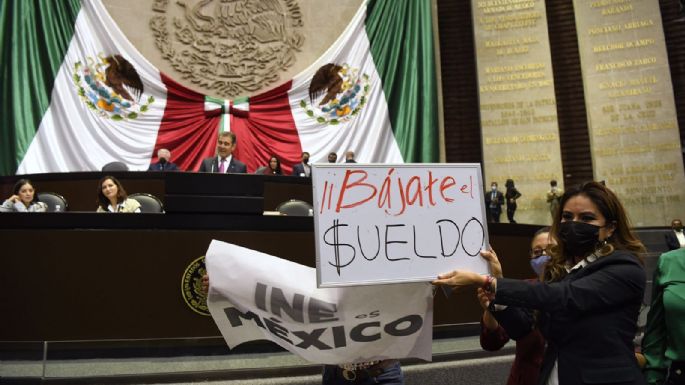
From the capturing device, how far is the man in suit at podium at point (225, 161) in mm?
5906

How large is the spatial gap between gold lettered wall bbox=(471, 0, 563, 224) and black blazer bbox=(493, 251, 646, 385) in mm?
9770

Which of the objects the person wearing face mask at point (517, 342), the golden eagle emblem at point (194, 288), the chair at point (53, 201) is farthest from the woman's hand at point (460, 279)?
the chair at point (53, 201)

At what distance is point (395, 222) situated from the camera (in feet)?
5.90

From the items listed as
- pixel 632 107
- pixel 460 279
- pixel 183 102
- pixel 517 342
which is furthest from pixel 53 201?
pixel 632 107

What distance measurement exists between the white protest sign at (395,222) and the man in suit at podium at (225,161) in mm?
4318

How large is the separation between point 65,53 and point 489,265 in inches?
423

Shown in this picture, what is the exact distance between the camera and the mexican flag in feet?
32.9

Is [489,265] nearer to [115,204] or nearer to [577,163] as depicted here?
[115,204]

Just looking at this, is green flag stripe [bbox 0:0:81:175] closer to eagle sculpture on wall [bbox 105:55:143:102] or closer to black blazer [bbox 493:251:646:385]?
eagle sculpture on wall [bbox 105:55:143:102]

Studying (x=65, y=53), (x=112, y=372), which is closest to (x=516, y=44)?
(x=65, y=53)

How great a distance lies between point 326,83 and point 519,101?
426 centimetres

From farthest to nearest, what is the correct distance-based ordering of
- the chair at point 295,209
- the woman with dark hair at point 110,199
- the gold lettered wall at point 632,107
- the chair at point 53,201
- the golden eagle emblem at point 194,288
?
the gold lettered wall at point 632,107 → the chair at point 53,201 → the chair at point 295,209 → the woman with dark hair at point 110,199 → the golden eagle emblem at point 194,288

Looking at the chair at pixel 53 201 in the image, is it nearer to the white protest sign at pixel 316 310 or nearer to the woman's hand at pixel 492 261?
the white protest sign at pixel 316 310

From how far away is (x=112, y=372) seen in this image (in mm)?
3195
